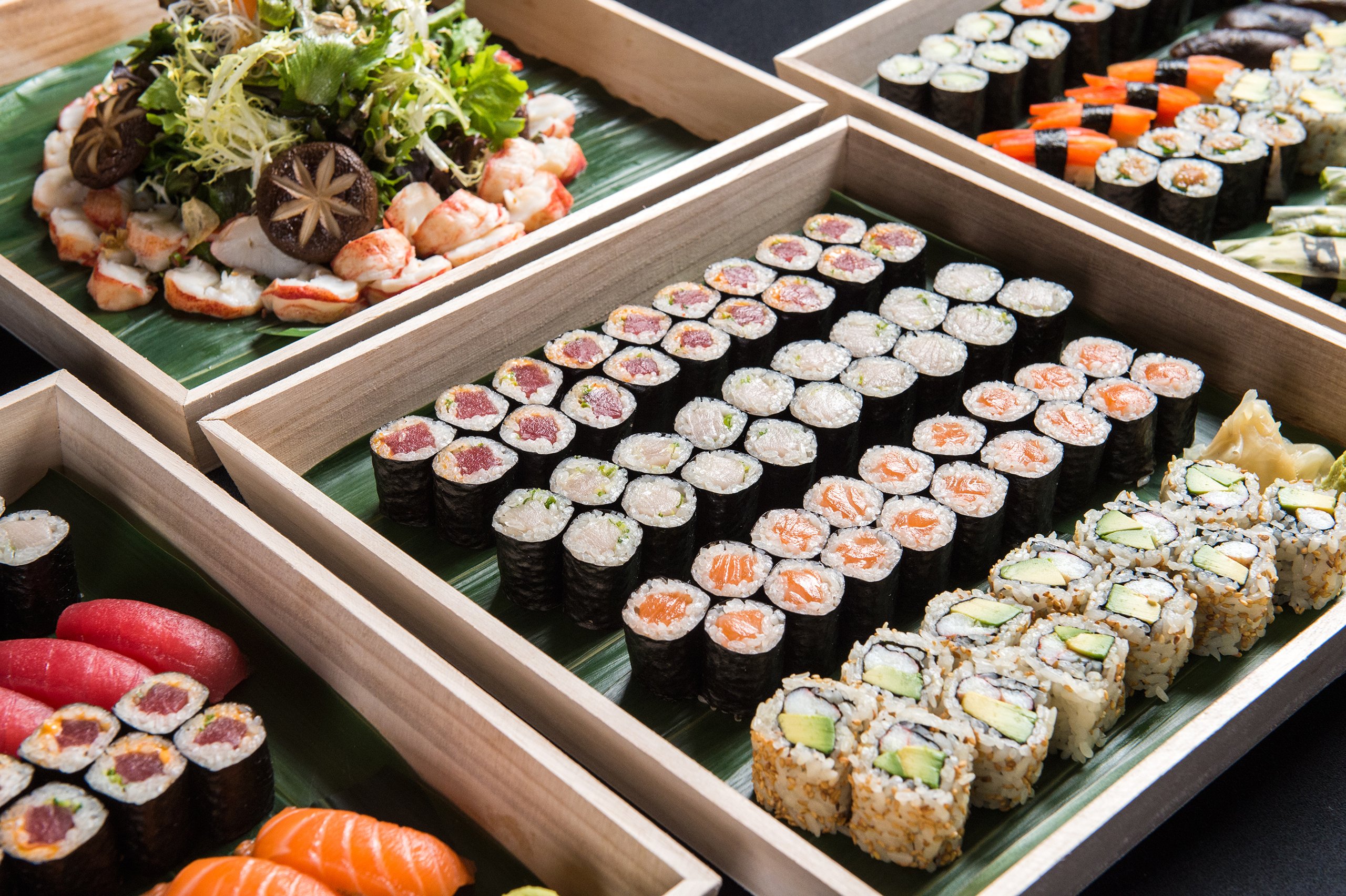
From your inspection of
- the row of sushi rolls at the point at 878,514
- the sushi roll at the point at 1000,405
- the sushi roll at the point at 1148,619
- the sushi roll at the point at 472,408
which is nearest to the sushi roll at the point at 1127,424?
the row of sushi rolls at the point at 878,514

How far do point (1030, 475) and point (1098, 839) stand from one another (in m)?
0.84

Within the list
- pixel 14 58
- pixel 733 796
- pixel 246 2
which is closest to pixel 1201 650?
pixel 733 796

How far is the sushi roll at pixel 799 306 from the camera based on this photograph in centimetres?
298

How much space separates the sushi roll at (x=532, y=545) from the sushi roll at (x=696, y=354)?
0.51m

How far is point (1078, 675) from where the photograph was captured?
2102mm

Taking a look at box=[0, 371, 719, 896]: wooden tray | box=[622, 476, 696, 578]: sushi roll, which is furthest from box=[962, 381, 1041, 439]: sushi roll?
box=[0, 371, 719, 896]: wooden tray

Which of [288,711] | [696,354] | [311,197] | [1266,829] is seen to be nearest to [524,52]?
[311,197]

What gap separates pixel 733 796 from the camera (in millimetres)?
1887

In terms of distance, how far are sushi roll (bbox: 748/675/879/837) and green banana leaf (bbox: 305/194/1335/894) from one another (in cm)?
7

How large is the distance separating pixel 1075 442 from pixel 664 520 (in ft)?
2.96

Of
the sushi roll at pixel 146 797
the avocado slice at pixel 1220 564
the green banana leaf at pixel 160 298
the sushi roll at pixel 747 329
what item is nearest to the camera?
the sushi roll at pixel 146 797

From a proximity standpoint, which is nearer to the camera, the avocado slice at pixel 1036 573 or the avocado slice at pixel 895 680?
the avocado slice at pixel 895 680

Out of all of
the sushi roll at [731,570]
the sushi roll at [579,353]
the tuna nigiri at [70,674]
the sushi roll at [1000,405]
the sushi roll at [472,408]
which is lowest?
the tuna nigiri at [70,674]

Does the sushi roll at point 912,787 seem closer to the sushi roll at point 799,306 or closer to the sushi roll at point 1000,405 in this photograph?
the sushi roll at point 1000,405
